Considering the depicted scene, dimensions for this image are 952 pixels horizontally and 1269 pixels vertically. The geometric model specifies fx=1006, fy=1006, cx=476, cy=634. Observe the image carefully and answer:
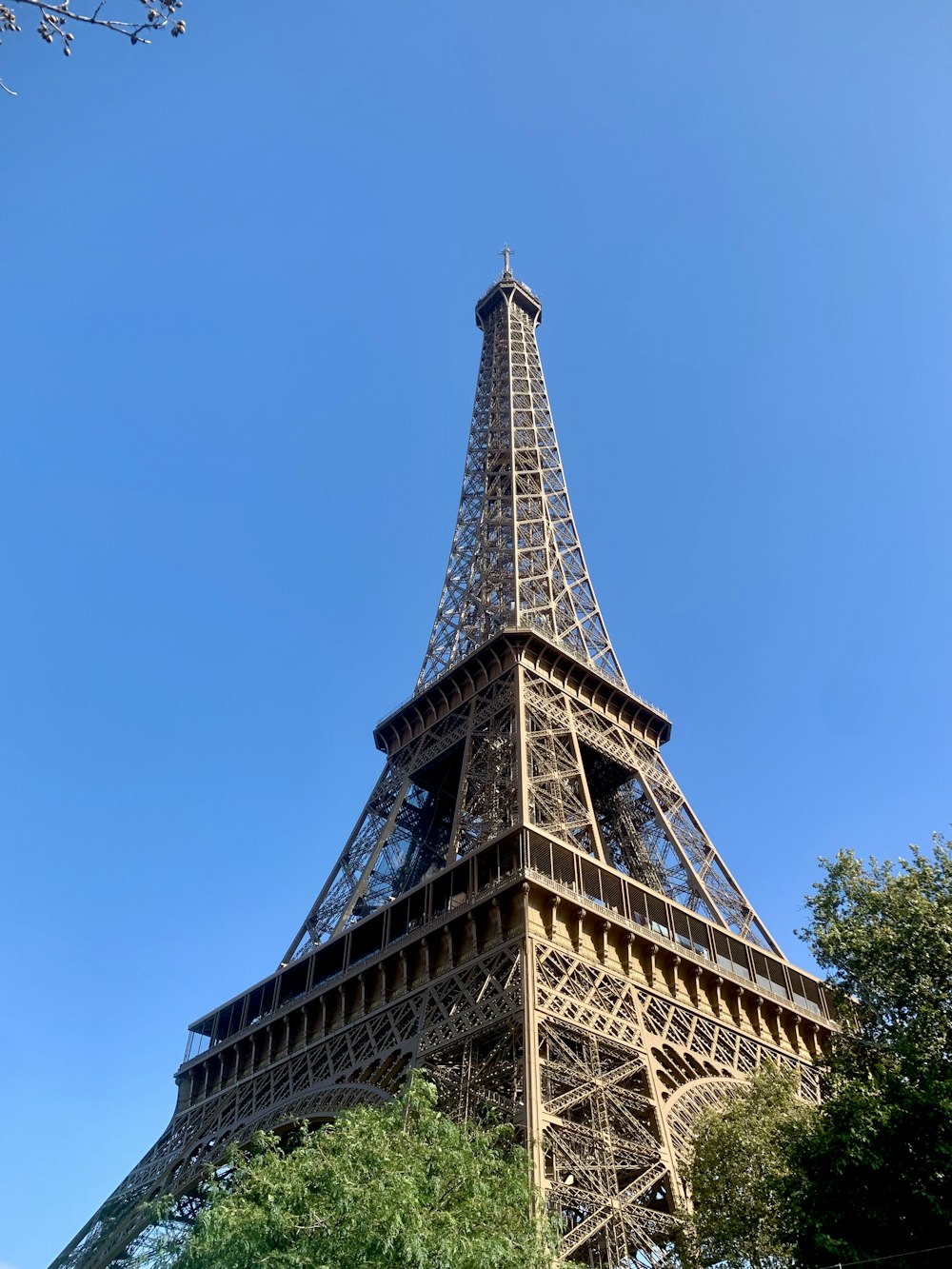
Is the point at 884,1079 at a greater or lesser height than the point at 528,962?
lesser

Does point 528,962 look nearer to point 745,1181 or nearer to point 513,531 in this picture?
point 745,1181

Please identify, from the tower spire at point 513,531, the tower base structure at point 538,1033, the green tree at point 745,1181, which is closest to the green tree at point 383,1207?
the tower base structure at point 538,1033

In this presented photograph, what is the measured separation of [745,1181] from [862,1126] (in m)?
4.51

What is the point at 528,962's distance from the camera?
22.4m

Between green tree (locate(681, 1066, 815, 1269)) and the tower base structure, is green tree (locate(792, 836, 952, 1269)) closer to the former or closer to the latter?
green tree (locate(681, 1066, 815, 1269))

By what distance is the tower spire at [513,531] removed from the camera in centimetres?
4138

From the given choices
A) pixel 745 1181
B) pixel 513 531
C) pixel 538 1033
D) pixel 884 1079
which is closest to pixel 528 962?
pixel 538 1033

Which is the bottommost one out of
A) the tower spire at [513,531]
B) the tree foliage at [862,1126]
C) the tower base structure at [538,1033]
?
the tree foliage at [862,1126]

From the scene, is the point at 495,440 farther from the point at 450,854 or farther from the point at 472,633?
the point at 450,854

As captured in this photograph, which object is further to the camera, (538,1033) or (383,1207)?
(538,1033)

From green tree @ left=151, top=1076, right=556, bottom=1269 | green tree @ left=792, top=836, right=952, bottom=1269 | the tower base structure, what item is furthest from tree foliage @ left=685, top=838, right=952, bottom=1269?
green tree @ left=151, top=1076, right=556, bottom=1269

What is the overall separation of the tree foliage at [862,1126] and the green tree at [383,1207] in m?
4.21

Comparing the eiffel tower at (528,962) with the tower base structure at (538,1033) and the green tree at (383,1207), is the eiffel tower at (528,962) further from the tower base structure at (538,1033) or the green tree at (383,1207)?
the green tree at (383,1207)

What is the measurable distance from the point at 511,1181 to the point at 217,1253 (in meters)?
4.32
